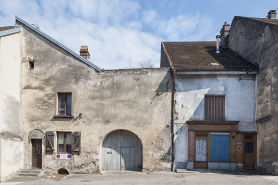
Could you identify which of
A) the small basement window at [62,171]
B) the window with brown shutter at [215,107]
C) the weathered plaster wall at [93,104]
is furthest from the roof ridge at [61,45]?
the window with brown shutter at [215,107]

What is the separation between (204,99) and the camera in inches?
475

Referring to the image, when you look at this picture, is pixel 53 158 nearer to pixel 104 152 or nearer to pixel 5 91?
pixel 104 152

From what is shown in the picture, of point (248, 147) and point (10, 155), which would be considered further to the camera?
point (248, 147)

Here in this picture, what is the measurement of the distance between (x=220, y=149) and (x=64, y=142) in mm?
8982

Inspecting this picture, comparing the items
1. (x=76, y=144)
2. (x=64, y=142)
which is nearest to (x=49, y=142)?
(x=64, y=142)

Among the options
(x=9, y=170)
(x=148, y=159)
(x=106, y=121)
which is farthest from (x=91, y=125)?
(x=9, y=170)

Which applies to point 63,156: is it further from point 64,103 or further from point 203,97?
point 203,97

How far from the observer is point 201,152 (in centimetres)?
1186

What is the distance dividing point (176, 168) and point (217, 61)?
6854 mm

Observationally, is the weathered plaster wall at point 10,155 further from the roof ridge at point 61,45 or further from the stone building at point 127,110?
the roof ridge at point 61,45

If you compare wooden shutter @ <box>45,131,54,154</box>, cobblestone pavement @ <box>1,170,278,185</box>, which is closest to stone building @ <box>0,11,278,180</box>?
wooden shutter @ <box>45,131,54,154</box>

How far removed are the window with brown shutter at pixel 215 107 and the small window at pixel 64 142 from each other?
8.13 m

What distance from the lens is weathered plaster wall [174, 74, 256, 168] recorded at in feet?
39.0

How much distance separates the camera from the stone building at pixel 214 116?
11.8m
